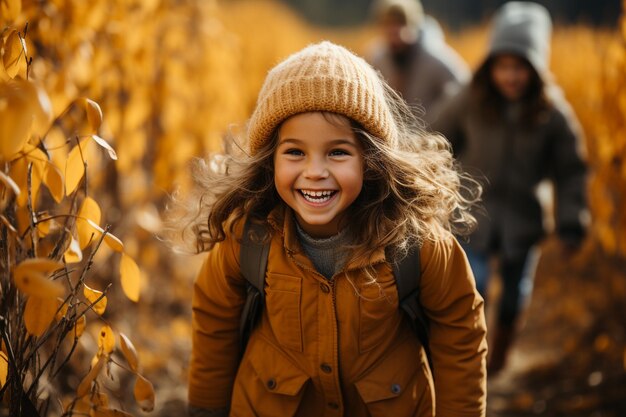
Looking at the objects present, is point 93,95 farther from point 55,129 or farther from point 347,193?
point 347,193

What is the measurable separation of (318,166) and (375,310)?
0.38 m

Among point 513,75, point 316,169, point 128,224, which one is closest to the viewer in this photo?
point 316,169

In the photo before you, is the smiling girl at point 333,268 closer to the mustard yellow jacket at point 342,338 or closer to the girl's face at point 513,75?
the mustard yellow jacket at point 342,338

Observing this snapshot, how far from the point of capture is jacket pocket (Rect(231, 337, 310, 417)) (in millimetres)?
1610

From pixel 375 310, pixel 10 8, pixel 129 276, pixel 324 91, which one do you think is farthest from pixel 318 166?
pixel 10 8

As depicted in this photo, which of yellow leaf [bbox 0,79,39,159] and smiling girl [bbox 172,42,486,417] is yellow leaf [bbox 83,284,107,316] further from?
yellow leaf [bbox 0,79,39,159]

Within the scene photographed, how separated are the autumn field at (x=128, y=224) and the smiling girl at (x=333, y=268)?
0.83 ft

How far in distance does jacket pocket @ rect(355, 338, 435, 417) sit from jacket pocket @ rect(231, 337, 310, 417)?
0.55ft

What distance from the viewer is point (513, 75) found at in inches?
112

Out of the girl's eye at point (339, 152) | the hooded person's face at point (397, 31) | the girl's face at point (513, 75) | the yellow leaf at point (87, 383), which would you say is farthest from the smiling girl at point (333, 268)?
the hooded person's face at point (397, 31)

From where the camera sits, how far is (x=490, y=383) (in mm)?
3424

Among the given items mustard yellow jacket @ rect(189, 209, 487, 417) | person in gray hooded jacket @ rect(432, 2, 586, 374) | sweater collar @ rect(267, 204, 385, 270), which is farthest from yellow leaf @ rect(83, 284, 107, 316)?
person in gray hooded jacket @ rect(432, 2, 586, 374)

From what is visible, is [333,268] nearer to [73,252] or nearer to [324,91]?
[324,91]

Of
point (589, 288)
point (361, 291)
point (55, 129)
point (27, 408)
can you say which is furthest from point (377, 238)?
point (589, 288)
